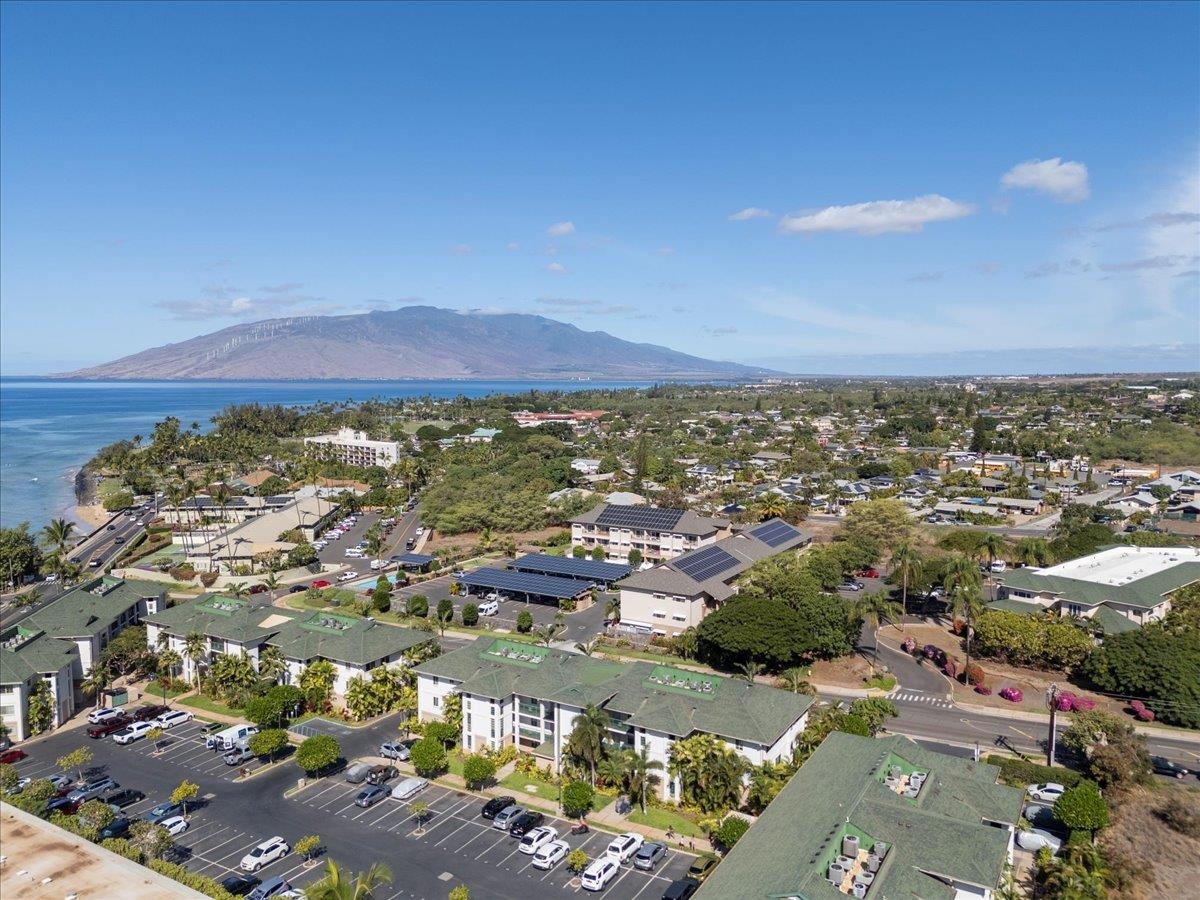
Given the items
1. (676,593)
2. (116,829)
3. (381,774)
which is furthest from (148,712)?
(676,593)

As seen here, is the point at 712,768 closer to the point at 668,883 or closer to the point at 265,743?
the point at 668,883

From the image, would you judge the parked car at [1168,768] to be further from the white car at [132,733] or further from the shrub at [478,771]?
the white car at [132,733]

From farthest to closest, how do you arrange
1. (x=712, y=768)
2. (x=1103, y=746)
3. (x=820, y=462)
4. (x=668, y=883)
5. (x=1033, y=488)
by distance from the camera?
(x=820, y=462) < (x=1033, y=488) < (x=1103, y=746) < (x=712, y=768) < (x=668, y=883)

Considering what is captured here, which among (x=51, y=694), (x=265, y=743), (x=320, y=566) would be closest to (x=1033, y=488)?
(x=320, y=566)

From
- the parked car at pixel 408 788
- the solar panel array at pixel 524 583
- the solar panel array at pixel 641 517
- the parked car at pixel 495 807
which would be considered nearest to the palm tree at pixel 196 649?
the parked car at pixel 408 788

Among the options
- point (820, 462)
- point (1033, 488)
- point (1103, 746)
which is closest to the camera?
point (1103, 746)

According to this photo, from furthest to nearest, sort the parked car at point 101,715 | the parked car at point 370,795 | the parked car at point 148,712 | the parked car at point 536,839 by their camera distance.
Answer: the parked car at point 148,712
the parked car at point 101,715
the parked car at point 370,795
the parked car at point 536,839

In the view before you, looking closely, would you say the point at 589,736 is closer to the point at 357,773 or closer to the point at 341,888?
the point at 357,773
